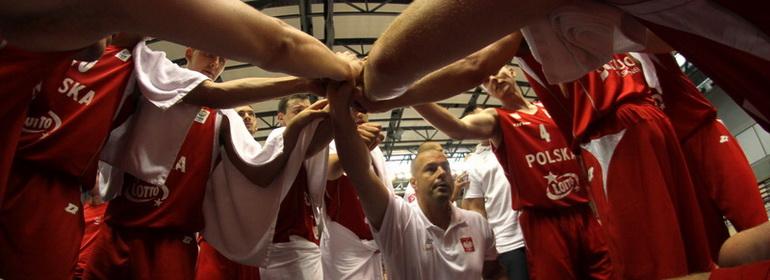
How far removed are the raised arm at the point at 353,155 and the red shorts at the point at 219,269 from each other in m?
0.87

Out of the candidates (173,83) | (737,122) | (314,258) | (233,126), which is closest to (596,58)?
(173,83)

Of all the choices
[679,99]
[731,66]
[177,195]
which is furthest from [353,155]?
[731,66]

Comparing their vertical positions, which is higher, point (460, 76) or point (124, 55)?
point (124, 55)

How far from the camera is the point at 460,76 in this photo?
73.1 inches

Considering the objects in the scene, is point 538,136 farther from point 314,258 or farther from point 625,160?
point 314,258

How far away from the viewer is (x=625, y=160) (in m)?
1.79

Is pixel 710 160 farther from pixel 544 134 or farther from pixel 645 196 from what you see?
pixel 544 134

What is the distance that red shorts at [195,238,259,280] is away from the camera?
105 inches

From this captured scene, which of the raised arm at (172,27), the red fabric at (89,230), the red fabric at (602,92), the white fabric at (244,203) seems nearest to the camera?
the raised arm at (172,27)

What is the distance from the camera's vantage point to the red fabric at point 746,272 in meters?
0.64

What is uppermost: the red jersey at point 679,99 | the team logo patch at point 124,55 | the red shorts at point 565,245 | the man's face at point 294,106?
the man's face at point 294,106

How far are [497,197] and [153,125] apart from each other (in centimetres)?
274

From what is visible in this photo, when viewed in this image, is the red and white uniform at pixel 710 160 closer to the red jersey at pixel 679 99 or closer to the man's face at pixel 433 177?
the red jersey at pixel 679 99

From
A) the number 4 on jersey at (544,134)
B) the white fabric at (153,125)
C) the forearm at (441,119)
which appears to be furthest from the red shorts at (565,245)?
the white fabric at (153,125)
